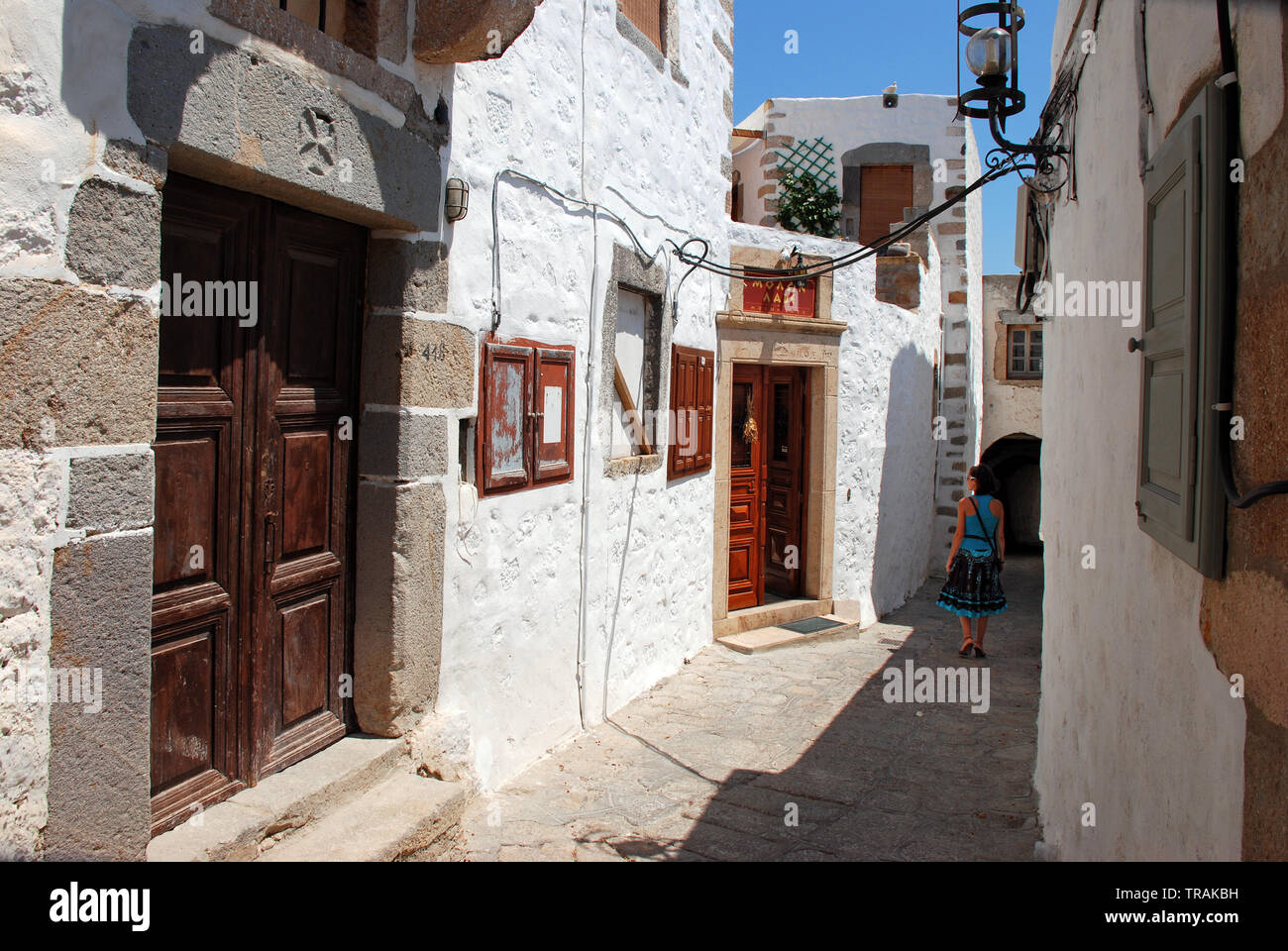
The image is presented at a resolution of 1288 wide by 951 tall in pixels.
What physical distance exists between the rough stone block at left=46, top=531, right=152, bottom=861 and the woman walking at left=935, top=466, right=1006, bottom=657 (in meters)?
5.91

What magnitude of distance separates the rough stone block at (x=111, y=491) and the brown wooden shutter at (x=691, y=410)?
4327 mm

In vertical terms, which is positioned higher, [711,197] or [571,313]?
[711,197]

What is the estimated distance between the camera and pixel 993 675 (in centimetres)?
722

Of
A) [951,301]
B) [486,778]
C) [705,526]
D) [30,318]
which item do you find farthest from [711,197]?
[951,301]

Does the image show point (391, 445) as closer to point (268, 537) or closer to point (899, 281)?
point (268, 537)

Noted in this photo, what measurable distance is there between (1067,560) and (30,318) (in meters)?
3.72

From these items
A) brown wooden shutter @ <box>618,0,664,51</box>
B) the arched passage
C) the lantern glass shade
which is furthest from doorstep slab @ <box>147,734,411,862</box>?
the arched passage

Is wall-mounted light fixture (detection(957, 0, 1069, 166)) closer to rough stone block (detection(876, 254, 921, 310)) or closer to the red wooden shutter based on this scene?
the red wooden shutter

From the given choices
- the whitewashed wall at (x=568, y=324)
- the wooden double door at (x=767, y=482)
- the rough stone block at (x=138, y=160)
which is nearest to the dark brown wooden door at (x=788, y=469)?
the wooden double door at (x=767, y=482)

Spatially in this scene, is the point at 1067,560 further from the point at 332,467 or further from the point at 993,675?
the point at 993,675

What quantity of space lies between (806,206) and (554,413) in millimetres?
8868

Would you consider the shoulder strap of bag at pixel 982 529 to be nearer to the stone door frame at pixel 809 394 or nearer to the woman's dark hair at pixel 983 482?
the woman's dark hair at pixel 983 482

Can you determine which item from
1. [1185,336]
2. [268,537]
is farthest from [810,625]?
[1185,336]

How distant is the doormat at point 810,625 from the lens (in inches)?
321
